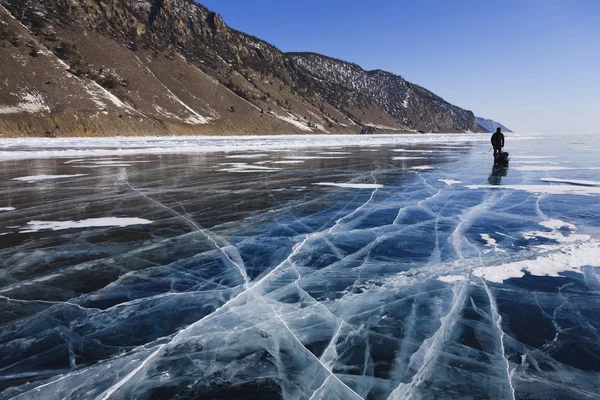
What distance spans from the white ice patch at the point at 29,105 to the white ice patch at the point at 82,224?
5486cm

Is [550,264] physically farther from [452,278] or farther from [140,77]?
[140,77]

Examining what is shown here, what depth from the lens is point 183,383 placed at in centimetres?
274

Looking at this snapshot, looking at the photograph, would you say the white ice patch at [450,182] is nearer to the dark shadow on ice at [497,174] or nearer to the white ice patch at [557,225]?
the dark shadow on ice at [497,174]

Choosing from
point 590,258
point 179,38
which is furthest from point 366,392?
point 179,38

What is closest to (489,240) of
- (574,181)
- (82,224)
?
(82,224)

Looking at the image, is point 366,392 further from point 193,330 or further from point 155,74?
point 155,74

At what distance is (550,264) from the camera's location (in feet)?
16.5

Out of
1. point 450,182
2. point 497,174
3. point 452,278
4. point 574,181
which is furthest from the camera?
point 497,174

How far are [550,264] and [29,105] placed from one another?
63337mm

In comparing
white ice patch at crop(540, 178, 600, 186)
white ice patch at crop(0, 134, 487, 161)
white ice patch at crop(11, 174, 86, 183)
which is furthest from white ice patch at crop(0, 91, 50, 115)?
white ice patch at crop(540, 178, 600, 186)

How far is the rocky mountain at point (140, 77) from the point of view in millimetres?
56844

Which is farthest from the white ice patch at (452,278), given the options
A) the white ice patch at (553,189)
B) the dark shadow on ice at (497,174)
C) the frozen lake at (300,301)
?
the dark shadow on ice at (497,174)

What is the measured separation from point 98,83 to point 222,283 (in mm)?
74732

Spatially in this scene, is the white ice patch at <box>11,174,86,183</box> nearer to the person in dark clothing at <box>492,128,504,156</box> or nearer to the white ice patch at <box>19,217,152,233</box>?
the white ice patch at <box>19,217,152,233</box>
